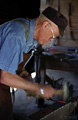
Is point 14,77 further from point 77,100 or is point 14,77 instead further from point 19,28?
point 77,100

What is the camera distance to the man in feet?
5.81

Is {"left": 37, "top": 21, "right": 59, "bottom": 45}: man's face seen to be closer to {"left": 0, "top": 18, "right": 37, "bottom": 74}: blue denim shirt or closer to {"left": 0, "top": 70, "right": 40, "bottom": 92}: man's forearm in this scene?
{"left": 0, "top": 18, "right": 37, "bottom": 74}: blue denim shirt

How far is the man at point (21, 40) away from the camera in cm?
177

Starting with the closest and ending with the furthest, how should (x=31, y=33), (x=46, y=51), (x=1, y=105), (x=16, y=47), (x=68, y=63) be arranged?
(x=16, y=47), (x=31, y=33), (x=1, y=105), (x=68, y=63), (x=46, y=51)

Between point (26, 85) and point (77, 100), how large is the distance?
3.10 feet

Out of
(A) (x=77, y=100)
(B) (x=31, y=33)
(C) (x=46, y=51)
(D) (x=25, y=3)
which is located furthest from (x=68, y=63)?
(D) (x=25, y=3)

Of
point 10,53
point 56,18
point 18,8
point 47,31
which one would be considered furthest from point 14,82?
point 18,8

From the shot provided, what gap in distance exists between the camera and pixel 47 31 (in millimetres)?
2057

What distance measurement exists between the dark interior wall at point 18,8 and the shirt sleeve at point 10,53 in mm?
3262

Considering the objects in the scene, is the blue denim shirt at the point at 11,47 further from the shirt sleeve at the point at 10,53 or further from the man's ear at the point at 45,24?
the man's ear at the point at 45,24

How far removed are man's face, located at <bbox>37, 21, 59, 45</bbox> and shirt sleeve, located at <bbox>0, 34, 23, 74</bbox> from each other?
376 mm

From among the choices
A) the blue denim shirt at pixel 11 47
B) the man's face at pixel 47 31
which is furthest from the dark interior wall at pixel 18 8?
the blue denim shirt at pixel 11 47

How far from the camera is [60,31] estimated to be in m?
2.05

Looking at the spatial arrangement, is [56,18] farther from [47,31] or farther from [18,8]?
[18,8]
